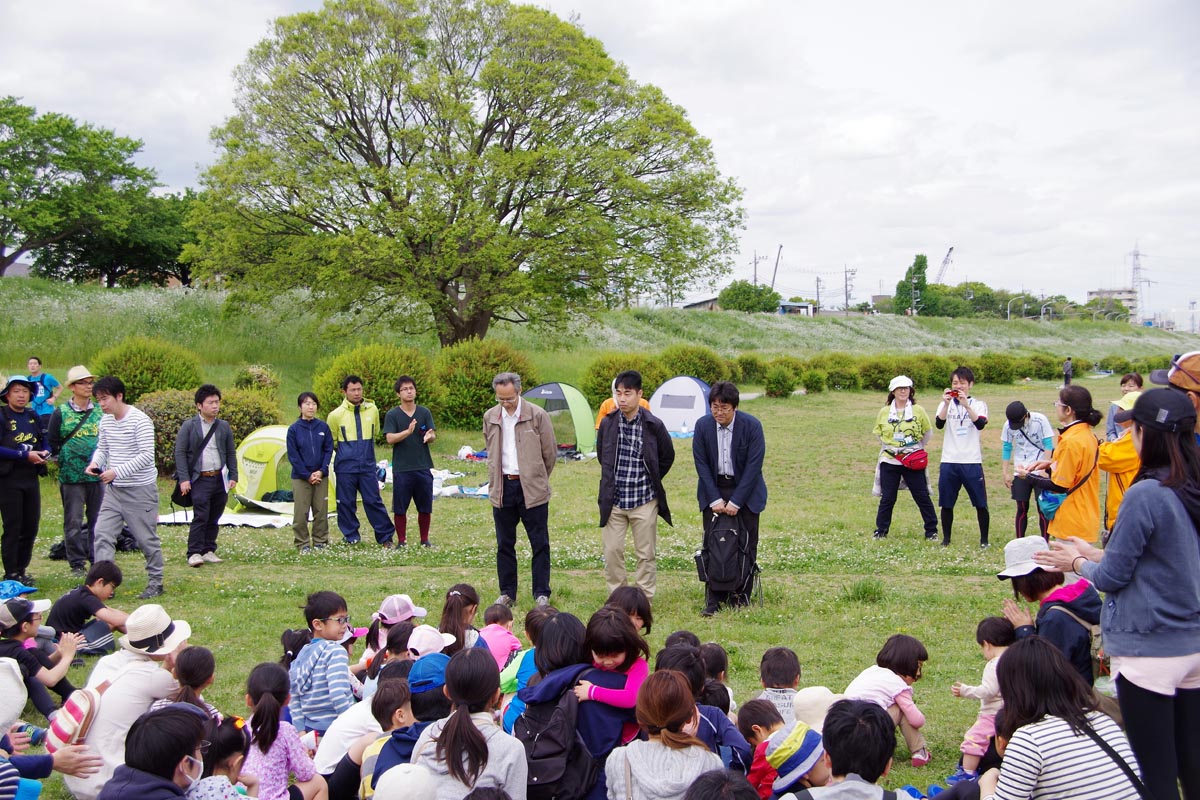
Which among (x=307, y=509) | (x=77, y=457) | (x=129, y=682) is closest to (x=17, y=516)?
(x=77, y=457)

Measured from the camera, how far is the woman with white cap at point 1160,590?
322 centimetres

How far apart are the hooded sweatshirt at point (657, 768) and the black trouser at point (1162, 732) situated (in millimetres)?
1604

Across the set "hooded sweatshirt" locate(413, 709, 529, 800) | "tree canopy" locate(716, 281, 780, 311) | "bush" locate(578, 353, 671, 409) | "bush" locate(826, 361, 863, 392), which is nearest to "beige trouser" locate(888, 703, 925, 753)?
"hooded sweatshirt" locate(413, 709, 529, 800)

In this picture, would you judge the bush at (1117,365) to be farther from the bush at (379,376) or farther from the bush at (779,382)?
the bush at (379,376)

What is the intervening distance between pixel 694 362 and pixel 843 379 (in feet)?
30.8

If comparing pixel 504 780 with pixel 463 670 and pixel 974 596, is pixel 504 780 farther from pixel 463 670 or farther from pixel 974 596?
pixel 974 596

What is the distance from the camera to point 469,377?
2147 centimetres

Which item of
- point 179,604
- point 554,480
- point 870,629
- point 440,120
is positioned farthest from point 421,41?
point 870,629

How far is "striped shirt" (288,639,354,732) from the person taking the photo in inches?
181

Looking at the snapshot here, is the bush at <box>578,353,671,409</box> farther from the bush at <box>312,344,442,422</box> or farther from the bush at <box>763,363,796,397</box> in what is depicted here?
the bush at <box>763,363,796,397</box>

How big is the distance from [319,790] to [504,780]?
3.54ft

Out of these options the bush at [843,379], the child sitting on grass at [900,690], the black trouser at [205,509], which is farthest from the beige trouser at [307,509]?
the bush at [843,379]

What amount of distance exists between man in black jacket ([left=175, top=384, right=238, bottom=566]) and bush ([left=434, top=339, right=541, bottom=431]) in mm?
11883

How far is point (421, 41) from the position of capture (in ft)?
86.5
